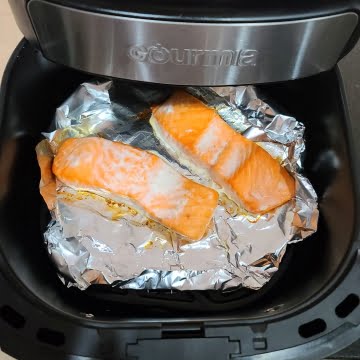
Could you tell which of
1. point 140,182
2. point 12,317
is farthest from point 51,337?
point 140,182

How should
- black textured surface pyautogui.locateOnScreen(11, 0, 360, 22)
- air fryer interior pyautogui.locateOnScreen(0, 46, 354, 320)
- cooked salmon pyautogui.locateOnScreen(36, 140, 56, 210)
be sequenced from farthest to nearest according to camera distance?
cooked salmon pyautogui.locateOnScreen(36, 140, 56, 210)
air fryer interior pyautogui.locateOnScreen(0, 46, 354, 320)
black textured surface pyautogui.locateOnScreen(11, 0, 360, 22)

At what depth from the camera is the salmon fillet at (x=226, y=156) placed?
0.74 metres

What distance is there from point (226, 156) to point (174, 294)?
230 mm

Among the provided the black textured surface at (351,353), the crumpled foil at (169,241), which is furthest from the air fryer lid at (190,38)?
the black textured surface at (351,353)

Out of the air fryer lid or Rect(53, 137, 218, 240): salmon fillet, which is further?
Rect(53, 137, 218, 240): salmon fillet

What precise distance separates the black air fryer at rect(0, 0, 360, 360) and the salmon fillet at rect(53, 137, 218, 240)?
0.09 m

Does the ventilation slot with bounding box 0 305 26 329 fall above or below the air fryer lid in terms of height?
below

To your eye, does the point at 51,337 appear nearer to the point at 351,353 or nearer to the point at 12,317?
the point at 12,317

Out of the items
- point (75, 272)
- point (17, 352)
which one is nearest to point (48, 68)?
point (75, 272)

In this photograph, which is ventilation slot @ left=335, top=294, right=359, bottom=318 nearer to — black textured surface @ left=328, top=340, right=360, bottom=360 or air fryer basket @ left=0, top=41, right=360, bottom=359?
air fryer basket @ left=0, top=41, right=360, bottom=359

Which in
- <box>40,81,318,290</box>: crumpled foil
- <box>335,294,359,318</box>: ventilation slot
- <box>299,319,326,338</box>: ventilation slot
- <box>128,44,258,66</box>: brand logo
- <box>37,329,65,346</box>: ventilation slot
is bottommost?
<box>40,81,318,290</box>: crumpled foil

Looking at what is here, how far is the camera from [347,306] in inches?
21.7

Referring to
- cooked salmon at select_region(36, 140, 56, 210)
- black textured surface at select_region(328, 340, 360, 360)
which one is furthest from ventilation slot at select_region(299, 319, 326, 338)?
cooked salmon at select_region(36, 140, 56, 210)

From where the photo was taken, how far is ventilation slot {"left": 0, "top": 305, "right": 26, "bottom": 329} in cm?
54
